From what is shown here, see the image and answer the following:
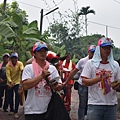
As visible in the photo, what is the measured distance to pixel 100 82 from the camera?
12.3 feet

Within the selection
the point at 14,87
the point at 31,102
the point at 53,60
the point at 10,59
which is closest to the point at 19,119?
the point at 14,87

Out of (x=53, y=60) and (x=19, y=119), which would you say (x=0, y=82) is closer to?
(x=19, y=119)

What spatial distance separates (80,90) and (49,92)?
96.0 inches

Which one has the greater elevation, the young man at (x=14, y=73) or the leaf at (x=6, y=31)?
the leaf at (x=6, y=31)

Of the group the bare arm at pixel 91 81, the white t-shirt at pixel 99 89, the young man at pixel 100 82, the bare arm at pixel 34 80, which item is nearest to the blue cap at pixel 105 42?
the young man at pixel 100 82

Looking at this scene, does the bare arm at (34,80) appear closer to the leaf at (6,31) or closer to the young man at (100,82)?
the young man at (100,82)

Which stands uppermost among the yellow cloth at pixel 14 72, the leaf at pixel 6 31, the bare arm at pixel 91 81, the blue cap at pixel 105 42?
the leaf at pixel 6 31

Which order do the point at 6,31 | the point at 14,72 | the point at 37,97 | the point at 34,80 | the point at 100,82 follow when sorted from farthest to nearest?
1. the point at 6,31
2. the point at 14,72
3. the point at 100,82
4. the point at 37,97
5. the point at 34,80

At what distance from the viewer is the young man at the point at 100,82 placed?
3762 millimetres

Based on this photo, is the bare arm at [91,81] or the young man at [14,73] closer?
the bare arm at [91,81]

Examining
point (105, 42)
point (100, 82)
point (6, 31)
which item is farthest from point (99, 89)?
point (6, 31)

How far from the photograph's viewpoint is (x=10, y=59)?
301 inches

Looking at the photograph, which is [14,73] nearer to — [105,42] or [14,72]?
[14,72]

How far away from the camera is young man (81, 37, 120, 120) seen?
3.76m
